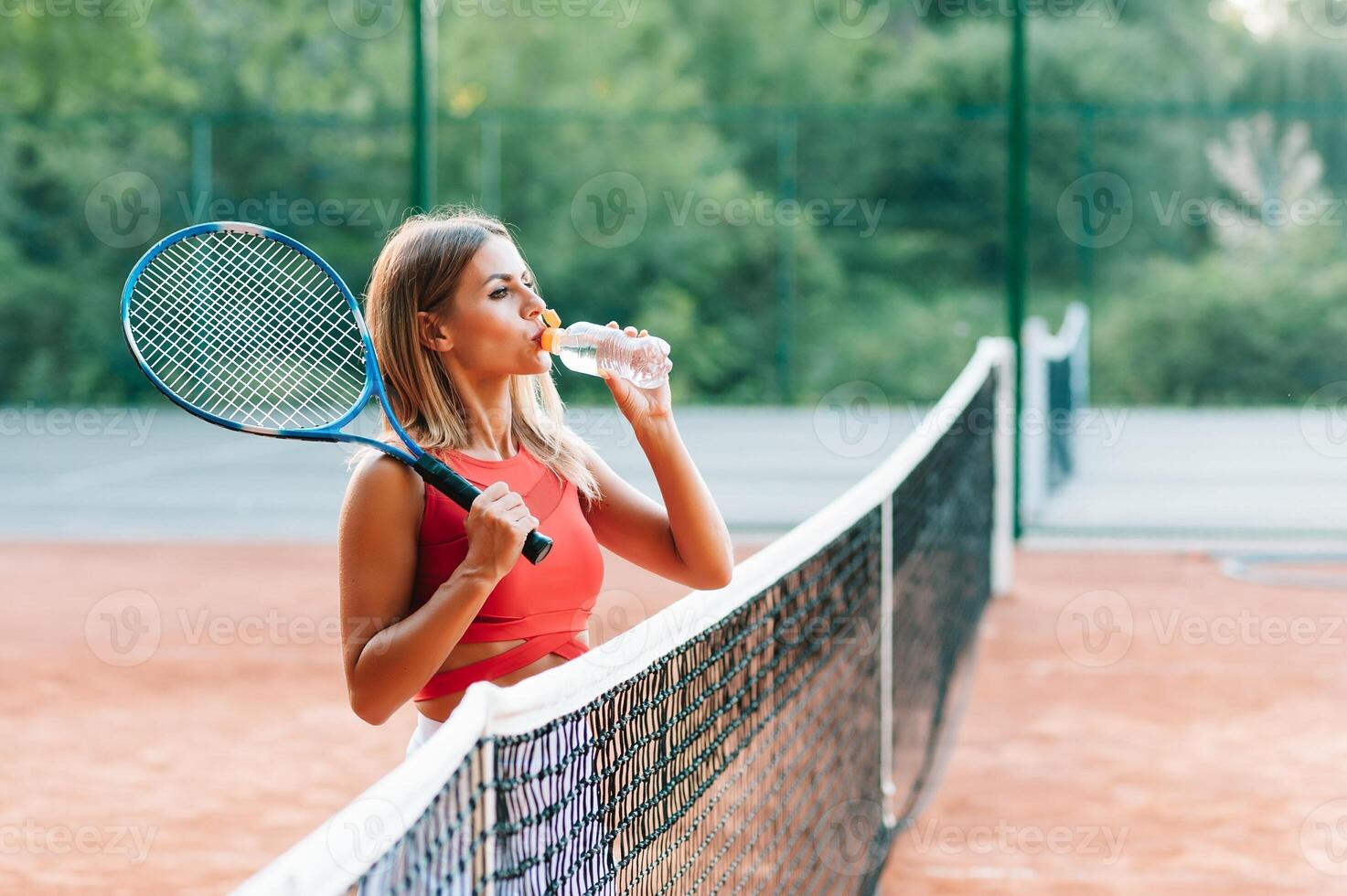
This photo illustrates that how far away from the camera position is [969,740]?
5.05m

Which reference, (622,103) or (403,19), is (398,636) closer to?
(622,103)

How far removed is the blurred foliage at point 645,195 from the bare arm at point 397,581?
13421 mm

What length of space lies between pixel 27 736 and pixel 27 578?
2.97 m

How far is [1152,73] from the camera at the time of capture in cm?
2252

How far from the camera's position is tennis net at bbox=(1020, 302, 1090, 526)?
9.23 metres

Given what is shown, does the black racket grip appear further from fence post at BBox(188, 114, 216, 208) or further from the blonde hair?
fence post at BBox(188, 114, 216, 208)

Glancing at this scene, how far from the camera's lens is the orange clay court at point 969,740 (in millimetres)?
3947

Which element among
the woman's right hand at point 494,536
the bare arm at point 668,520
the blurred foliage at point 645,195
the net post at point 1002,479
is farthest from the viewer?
the blurred foliage at point 645,195

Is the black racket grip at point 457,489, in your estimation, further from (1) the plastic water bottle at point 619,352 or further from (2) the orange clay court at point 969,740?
(2) the orange clay court at point 969,740

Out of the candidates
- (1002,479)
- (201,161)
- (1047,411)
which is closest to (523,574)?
(1002,479)

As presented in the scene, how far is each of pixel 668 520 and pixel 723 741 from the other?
44 cm

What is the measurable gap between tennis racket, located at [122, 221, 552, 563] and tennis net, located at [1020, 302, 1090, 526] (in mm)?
6543

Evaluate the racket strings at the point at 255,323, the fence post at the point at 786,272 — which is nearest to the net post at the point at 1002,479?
the racket strings at the point at 255,323

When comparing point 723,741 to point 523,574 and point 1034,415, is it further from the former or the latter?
point 1034,415
